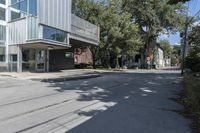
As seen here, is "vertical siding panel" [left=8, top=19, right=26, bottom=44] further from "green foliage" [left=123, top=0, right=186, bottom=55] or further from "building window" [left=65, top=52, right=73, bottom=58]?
"green foliage" [left=123, top=0, right=186, bottom=55]

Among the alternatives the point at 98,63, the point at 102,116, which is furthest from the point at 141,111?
the point at 98,63

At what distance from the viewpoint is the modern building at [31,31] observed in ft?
90.4

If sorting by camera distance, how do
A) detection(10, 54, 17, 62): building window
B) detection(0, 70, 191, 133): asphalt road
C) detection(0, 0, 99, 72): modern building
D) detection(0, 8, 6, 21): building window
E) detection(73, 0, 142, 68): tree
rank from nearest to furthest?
detection(0, 70, 191, 133): asphalt road, detection(0, 0, 99, 72): modern building, detection(10, 54, 17, 62): building window, detection(0, 8, 6, 21): building window, detection(73, 0, 142, 68): tree

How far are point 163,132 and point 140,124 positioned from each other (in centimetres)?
87

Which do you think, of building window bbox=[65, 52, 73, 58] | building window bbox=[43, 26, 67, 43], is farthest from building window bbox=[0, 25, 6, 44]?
building window bbox=[65, 52, 73, 58]

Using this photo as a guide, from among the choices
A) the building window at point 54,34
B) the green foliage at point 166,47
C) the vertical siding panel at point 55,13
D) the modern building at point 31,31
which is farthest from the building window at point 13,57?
the green foliage at point 166,47

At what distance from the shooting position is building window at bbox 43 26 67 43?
92.6ft

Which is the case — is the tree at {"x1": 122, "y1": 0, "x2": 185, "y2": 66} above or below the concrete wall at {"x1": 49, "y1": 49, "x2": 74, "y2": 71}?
above

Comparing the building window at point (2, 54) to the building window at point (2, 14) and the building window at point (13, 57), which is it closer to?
the building window at point (13, 57)

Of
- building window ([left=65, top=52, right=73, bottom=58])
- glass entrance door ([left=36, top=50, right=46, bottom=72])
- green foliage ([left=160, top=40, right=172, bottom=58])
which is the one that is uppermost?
green foliage ([left=160, top=40, right=172, bottom=58])

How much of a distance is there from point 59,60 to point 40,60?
28.9 feet

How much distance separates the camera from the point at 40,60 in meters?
31.7

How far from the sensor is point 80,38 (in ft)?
118

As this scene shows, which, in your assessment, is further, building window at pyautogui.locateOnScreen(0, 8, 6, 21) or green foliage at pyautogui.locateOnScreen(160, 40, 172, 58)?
green foliage at pyautogui.locateOnScreen(160, 40, 172, 58)
